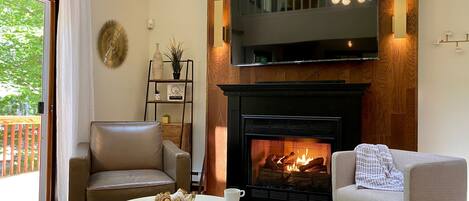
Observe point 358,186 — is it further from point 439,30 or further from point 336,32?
point 439,30

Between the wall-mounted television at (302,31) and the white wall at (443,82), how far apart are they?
0.48m

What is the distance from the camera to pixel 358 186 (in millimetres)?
2713

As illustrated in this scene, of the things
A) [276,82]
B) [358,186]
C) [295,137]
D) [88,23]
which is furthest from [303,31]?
[88,23]

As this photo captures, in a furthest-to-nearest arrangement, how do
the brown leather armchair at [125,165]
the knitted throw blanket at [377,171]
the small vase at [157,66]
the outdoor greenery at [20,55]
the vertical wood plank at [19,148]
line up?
the small vase at [157,66] < the vertical wood plank at [19,148] < the outdoor greenery at [20,55] < the brown leather armchair at [125,165] < the knitted throw blanket at [377,171]

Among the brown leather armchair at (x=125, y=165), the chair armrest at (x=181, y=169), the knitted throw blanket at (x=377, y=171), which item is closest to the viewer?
the knitted throw blanket at (x=377, y=171)

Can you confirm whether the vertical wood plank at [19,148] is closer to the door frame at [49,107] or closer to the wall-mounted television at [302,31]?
the door frame at [49,107]

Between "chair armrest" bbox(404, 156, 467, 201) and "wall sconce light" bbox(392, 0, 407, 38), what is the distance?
124 centimetres

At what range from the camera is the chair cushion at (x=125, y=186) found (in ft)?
9.03

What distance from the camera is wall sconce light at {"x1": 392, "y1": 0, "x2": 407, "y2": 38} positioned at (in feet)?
11.0

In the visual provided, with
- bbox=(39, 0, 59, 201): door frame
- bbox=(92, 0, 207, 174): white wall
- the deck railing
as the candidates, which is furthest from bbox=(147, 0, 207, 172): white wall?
the deck railing

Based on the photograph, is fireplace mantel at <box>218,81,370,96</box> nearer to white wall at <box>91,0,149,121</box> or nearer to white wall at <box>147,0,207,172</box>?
white wall at <box>147,0,207,172</box>

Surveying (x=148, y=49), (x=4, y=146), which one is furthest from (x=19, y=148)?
(x=148, y=49)

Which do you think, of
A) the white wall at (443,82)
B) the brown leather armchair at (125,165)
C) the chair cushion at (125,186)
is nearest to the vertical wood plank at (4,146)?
the brown leather armchair at (125,165)

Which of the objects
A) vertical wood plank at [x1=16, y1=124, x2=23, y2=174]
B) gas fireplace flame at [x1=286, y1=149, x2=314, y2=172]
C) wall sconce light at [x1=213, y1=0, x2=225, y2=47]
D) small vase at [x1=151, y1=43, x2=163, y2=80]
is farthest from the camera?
small vase at [x1=151, y1=43, x2=163, y2=80]
